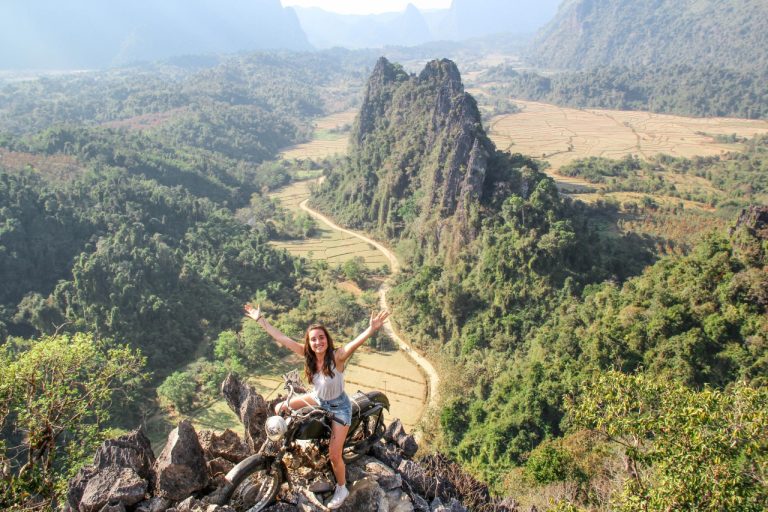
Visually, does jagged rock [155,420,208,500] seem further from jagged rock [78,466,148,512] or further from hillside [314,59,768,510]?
hillside [314,59,768,510]

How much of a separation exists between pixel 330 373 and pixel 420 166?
2042 inches

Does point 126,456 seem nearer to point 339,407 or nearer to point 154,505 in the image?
point 154,505

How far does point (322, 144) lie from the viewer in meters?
120

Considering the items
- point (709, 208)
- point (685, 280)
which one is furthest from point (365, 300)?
point (709, 208)

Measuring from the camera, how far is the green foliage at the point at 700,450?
9.65 metres

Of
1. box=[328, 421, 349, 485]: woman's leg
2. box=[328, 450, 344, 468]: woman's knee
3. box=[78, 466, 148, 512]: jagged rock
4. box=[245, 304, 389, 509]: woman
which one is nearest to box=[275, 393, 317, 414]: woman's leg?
box=[245, 304, 389, 509]: woman

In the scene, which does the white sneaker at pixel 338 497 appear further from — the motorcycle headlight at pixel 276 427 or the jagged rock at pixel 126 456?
the jagged rock at pixel 126 456

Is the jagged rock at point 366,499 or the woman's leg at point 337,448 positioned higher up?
the woman's leg at point 337,448

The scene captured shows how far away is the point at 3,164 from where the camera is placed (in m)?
58.2

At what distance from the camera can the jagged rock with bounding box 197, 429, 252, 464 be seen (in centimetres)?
1050

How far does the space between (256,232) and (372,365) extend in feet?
95.4

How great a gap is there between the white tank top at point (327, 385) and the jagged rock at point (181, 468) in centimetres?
304

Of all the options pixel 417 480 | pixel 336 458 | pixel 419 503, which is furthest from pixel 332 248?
pixel 336 458

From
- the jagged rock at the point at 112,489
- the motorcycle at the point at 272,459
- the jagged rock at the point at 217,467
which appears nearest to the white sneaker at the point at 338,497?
the motorcycle at the point at 272,459
